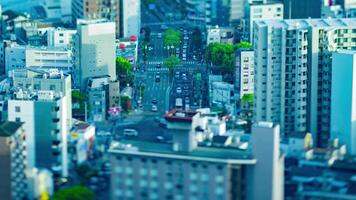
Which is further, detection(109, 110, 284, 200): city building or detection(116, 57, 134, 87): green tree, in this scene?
detection(116, 57, 134, 87): green tree

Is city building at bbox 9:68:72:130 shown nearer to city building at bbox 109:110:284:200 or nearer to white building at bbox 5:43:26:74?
white building at bbox 5:43:26:74

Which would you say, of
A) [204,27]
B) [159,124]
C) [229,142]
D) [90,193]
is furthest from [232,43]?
[90,193]

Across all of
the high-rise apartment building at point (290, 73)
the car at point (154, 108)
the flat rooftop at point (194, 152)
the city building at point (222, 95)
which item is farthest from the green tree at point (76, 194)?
the city building at point (222, 95)

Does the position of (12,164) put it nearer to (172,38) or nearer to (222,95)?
(222,95)

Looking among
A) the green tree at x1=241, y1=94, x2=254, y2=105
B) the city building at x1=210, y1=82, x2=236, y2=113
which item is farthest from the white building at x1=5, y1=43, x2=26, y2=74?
the green tree at x1=241, y1=94, x2=254, y2=105

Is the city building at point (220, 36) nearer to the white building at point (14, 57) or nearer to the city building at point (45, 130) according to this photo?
the white building at point (14, 57)

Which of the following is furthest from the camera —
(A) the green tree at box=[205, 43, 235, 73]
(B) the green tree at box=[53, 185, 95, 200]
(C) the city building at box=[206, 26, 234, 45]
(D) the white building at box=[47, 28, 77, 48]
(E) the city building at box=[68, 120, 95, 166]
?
(C) the city building at box=[206, 26, 234, 45]
